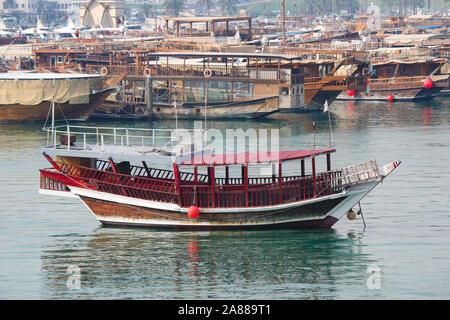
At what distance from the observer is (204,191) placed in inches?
1180

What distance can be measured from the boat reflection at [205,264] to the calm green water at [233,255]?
0.11ft

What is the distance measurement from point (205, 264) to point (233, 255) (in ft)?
4.15

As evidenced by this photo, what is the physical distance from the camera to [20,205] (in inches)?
1404

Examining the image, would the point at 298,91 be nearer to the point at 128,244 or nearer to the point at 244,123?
the point at 244,123

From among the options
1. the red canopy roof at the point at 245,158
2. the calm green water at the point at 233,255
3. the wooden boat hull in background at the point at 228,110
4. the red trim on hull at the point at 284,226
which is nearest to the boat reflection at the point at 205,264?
the calm green water at the point at 233,255

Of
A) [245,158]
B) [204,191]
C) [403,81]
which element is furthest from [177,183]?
[403,81]

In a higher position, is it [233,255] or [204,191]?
[204,191]

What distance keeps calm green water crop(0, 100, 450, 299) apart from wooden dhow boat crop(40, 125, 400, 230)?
1.77 ft

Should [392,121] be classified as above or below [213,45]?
below

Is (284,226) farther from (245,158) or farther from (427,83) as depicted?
(427,83)

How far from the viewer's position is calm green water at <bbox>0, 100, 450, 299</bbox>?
24.7m

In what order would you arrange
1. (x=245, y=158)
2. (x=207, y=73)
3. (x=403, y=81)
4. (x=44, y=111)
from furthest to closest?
(x=403, y=81)
(x=207, y=73)
(x=44, y=111)
(x=245, y=158)

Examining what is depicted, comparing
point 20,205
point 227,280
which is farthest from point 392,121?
point 227,280

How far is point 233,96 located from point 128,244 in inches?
1635
